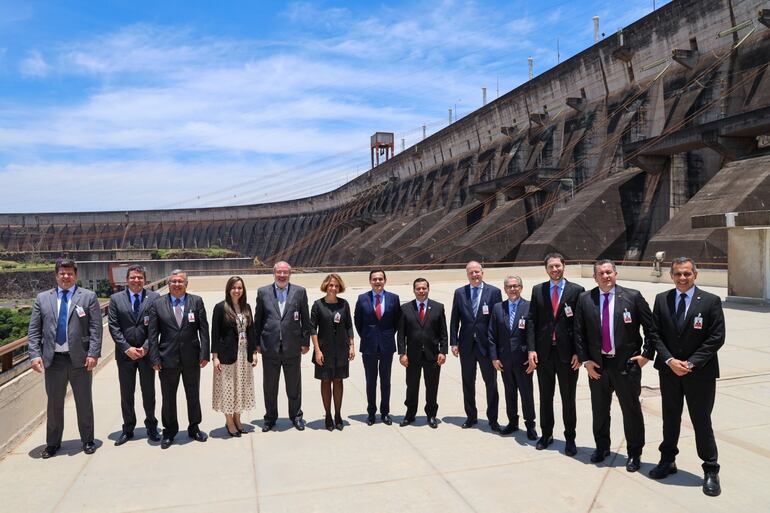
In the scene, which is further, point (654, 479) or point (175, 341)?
point (175, 341)

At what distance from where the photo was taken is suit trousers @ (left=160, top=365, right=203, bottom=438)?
183 inches

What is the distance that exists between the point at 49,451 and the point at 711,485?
15.3 feet

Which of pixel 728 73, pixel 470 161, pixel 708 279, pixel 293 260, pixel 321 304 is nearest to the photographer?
pixel 321 304

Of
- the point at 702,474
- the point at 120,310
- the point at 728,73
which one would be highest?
the point at 728,73

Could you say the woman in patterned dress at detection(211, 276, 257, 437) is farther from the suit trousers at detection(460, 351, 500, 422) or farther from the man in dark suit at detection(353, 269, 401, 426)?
the suit trousers at detection(460, 351, 500, 422)

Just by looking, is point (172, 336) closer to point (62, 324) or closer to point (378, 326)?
point (62, 324)

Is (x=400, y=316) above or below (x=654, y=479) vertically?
above

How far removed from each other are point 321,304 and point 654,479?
2855 millimetres

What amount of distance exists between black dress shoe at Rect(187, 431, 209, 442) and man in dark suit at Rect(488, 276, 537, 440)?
8.10ft

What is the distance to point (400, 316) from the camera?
16.8 ft

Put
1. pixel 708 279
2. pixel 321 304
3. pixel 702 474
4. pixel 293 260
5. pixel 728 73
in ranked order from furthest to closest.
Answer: pixel 293 260
pixel 728 73
pixel 708 279
pixel 321 304
pixel 702 474

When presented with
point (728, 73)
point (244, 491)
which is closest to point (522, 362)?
point (244, 491)

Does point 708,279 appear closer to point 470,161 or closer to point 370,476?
point 370,476

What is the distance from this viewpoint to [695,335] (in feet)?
11.8
